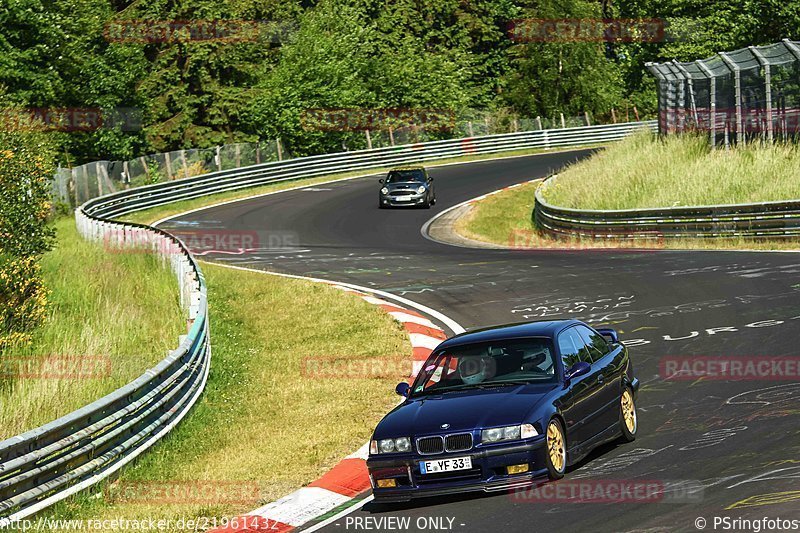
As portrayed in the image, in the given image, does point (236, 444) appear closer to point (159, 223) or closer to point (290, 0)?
point (159, 223)

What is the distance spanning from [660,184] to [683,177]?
2.32 ft

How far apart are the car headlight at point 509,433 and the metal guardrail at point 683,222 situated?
52.5ft

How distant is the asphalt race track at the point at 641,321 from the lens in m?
8.41

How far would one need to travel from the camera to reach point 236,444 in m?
12.0

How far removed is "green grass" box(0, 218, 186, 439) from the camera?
12.4m

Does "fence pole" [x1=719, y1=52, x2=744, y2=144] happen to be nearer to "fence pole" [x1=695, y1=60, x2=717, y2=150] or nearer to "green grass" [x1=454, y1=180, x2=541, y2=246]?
"fence pole" [x1=695, y1=60, x2=717, y2=150]

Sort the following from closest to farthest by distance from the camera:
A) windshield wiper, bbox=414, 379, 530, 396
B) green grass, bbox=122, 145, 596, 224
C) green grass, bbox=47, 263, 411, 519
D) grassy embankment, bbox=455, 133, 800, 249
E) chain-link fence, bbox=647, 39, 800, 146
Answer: windshield wiper, bbox=414, 379, 530, 396, green grass, bbox=47, 263, 411, 519, grassy embankment, bbox=455, 133, 800, 249, chain-link fence, bbox=647, 39, 800, 146, green grass, bbox=122, 145, 596, 224

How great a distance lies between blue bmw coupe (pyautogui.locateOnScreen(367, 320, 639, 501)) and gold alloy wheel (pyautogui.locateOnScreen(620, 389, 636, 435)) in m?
0.02

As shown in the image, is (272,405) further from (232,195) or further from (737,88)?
(232,195)

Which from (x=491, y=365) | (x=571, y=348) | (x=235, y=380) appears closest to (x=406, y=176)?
(x=235, y=380)

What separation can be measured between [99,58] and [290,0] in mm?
20034

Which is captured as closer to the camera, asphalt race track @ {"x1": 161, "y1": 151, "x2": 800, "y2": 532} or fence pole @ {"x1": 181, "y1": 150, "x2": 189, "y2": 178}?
asphalt race track @ {"x1": 161, "y1": 151, "x2": 800, "y2": 532}

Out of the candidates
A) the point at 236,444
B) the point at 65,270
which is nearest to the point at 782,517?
the point at 236,444

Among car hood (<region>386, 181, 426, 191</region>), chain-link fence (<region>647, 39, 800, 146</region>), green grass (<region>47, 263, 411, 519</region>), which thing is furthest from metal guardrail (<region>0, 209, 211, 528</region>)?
car hood (<region>386, 181, 426, 191</region>)
